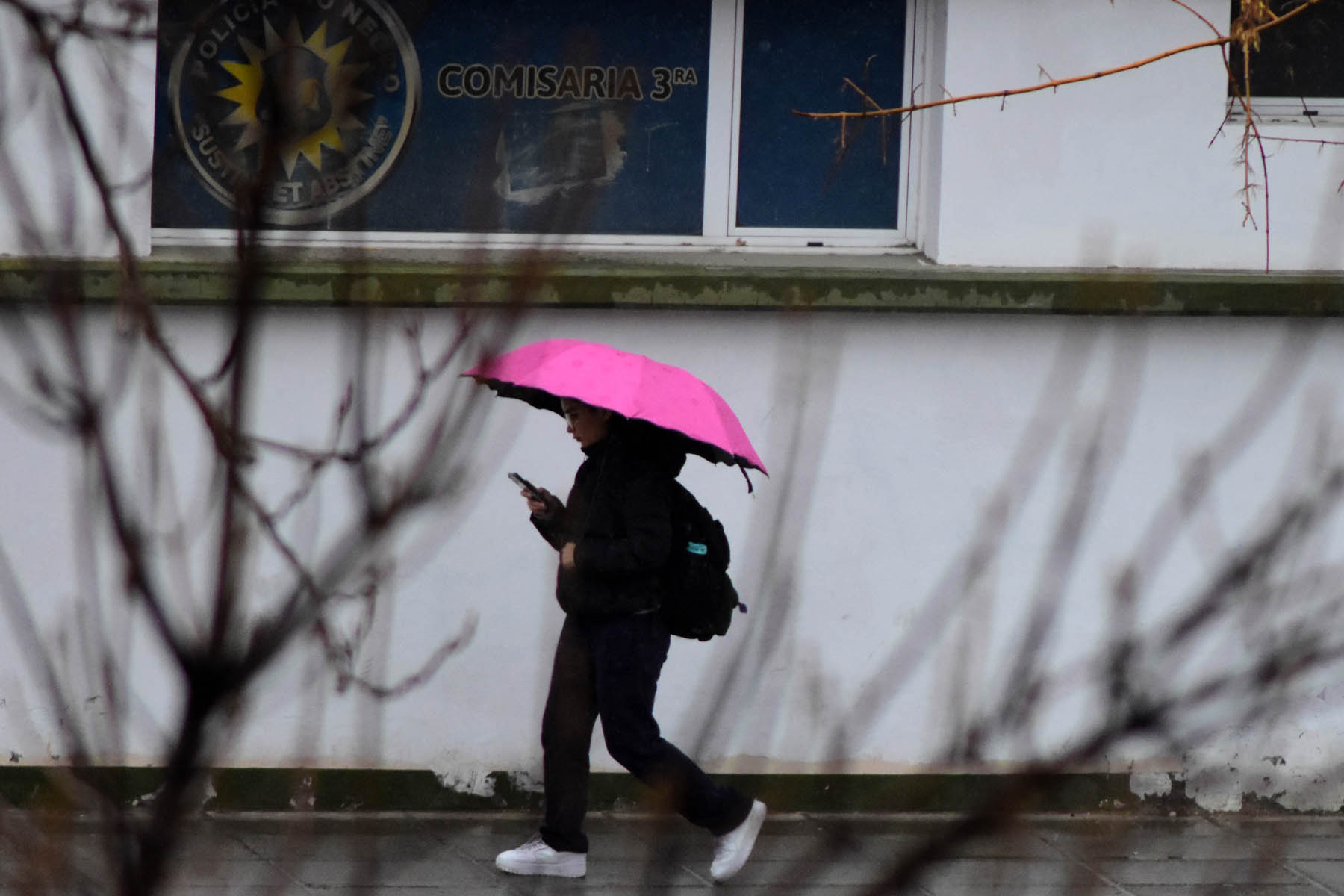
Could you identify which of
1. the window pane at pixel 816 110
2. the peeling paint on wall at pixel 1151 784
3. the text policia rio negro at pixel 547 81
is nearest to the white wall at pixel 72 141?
the text policia rio negro at pixel 547 81

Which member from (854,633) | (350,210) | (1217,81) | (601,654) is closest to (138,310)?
(350,210)

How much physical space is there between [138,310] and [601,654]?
118 inches

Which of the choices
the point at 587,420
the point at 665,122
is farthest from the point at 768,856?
the point at 665,122

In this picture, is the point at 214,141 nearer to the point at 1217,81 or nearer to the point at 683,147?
the point at 683,147

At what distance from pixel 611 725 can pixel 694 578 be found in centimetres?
48

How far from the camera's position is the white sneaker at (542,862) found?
191 inches

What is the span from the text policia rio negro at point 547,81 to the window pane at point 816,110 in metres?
0.29

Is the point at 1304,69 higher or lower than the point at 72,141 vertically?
higher

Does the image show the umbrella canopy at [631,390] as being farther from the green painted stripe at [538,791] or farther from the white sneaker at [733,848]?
Answer: the green painted stripe at [538,791]

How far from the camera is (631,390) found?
14.0 ft

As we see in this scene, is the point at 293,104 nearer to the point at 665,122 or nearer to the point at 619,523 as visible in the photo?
the point at 619,523

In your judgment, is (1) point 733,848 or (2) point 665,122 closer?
(1) point 733,848

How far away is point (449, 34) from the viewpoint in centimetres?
578

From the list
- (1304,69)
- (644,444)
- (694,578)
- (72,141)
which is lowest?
(694,578)
